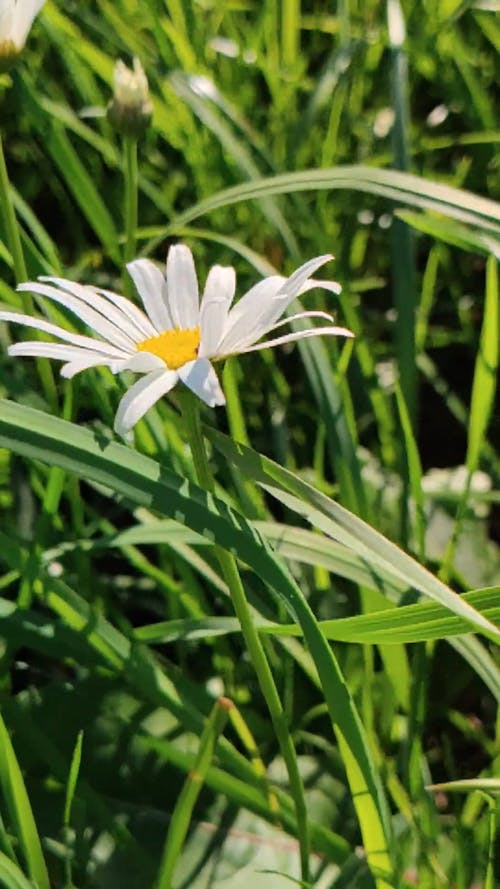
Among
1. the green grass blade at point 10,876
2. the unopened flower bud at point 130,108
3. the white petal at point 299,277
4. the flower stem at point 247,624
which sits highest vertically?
the unopened flower bud at point 130,108

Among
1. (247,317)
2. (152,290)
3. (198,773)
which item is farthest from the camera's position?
(152,290)

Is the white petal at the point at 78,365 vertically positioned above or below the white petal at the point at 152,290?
below

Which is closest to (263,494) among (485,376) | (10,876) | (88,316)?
(485,376)

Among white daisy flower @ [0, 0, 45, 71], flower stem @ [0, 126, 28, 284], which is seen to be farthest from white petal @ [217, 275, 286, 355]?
white daisy flower @ [0, 0, 45, 71]

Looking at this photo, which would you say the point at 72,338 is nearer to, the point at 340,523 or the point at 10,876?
the point at 340,523

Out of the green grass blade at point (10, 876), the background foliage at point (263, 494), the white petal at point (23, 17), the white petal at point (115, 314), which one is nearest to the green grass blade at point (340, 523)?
the background foliage at point (263, 494)

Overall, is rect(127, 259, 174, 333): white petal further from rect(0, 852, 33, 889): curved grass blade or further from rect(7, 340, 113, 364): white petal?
rect(0, 852, 33, 889): curved grass blade

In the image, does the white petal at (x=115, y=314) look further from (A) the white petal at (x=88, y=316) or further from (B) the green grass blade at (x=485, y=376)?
(B) the green grass blade at (x=485, y=376)
